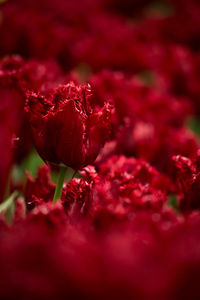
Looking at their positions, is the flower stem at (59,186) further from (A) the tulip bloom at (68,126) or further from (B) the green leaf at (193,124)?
(B) the green leaf at (193,124)

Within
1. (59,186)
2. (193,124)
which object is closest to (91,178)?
(59,186)

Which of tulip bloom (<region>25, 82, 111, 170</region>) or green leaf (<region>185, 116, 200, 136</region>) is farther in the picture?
green leaf (<region>185, 116, 200, 136</region>)

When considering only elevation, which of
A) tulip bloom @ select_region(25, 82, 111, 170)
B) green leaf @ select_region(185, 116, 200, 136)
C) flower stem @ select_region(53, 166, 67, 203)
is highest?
tulip bloom @ select_region(25, 82, 111, 170)

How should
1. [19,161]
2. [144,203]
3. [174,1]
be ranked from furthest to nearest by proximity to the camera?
[174,1], [19,161], [144,203]

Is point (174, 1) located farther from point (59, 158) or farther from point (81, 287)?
point (81, 287)

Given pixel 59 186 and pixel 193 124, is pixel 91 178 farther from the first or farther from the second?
→ pixel 193 124

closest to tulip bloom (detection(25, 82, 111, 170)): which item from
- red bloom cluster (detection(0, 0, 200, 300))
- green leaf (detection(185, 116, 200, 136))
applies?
red bloom cluster (detection(0, 0, 200, 300))

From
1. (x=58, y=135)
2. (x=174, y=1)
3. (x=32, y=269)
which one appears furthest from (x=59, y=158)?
(x=174, y=1)

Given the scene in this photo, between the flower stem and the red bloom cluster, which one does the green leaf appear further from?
the flower stem
